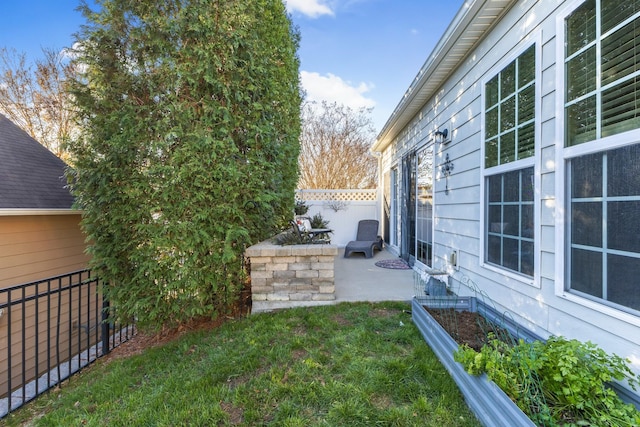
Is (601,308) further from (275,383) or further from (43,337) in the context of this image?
(43,337)

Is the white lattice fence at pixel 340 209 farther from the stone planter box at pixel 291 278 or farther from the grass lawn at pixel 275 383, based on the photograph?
the grass lawn at pixel 275 383

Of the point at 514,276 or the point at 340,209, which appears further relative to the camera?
the point at 340,209

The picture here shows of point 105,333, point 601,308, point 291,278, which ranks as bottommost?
point 105,333

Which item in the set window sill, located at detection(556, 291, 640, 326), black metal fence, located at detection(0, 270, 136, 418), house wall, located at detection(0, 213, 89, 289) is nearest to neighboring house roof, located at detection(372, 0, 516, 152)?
window sill, located at detection(556, 291, 640, 326)

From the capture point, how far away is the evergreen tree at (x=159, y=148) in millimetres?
2959

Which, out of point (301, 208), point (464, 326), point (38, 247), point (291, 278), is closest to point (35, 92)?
point (38, 247)

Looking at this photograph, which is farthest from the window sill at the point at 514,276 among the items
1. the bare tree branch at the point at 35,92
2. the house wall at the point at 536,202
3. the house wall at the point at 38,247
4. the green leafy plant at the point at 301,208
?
the bare tree branch at the point at 35,92

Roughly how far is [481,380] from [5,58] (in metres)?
14.5

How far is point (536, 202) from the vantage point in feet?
7.70

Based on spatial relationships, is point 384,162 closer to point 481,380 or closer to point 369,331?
point 369,331

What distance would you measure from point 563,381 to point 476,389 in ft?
1.37

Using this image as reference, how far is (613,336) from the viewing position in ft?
5.61

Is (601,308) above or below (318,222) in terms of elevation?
below

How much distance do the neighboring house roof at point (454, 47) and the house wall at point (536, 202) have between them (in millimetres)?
89
